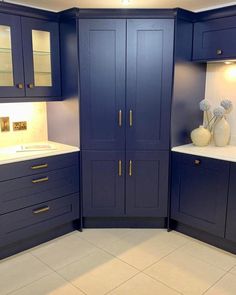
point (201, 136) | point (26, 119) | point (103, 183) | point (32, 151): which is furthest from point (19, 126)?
point (201, 136)

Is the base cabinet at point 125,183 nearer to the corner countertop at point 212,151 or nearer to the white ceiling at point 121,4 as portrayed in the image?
the corner countertop at point 212,151

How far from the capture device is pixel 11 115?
9.68ft

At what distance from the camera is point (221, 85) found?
9.98ft

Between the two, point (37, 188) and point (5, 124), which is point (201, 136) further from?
point (5, 124)

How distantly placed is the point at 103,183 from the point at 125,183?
0.22m

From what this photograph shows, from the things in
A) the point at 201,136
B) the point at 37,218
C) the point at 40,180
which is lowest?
the point at 37,218

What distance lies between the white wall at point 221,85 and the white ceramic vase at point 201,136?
0.32 m

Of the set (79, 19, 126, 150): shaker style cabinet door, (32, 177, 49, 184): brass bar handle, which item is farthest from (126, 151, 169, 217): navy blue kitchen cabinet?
(32, 177, 49, 184): brass bar handle

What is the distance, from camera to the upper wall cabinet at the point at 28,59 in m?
2.55

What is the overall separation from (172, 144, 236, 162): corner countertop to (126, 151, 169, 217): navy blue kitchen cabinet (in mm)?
181

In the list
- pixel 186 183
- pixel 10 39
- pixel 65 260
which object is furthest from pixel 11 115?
pixel 186 183

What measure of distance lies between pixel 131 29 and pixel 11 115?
1434 millimetres

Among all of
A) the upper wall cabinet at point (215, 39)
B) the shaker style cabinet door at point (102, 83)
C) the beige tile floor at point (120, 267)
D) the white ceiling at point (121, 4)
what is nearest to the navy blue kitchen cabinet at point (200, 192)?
the beige tile floor at point (120, 267)

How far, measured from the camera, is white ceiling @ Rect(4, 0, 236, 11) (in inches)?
104
